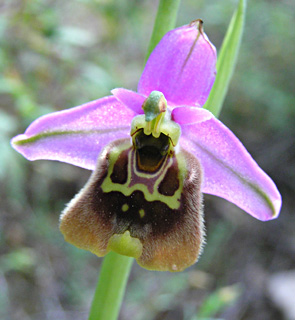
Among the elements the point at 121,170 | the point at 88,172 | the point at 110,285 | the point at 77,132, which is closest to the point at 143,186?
the point at 121,170

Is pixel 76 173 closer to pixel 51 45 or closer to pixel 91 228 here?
pixel 51 45

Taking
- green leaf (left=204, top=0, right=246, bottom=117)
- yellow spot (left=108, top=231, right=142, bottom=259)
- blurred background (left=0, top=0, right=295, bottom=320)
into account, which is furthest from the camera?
blurred background (left=0, top=0, right=295, bottom=320)

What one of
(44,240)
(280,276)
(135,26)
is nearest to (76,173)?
(44,240)

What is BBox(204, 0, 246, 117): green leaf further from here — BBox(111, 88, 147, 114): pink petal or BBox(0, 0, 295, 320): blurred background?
BBox(0, 0, 295, 320): blurred background

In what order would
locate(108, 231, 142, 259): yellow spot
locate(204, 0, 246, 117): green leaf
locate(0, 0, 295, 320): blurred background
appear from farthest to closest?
locate(0, 0, 295, 320): blurred background, locate(204, 0, 246, 117): green leaf, locate(108, 231, 142, 259): yellow spot

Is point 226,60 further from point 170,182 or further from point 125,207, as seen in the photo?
point 125,207

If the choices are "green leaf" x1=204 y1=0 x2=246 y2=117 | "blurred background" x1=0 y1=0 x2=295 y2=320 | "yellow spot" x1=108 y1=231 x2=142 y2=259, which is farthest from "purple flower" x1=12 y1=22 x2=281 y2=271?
"blurred background" x1=0 y1=0 x2=295 y2=320

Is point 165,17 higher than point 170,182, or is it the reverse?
point 165,17
